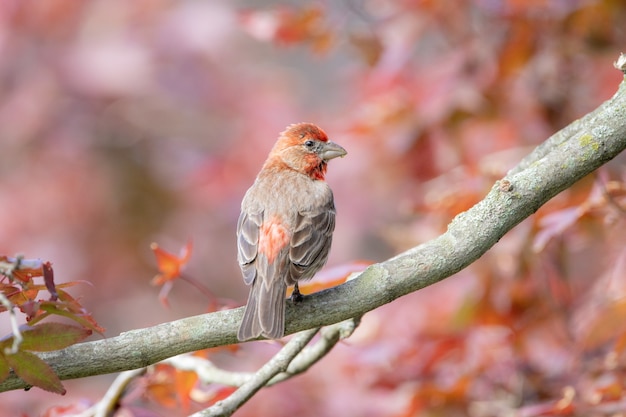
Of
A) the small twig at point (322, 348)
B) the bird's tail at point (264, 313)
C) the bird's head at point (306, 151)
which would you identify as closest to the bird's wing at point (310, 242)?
the bird's tail at point (264, 313)

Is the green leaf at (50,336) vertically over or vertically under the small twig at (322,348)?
under

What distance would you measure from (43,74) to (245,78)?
1936 mm

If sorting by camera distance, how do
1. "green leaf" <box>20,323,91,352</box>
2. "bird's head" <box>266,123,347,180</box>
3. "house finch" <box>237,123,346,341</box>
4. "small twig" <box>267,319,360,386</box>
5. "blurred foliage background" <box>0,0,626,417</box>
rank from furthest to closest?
"bird's head" <box>266,123,347,180</box>, "blurred foliage background" <box>0,0,626,417</box>, "house finch" <box>237,123,346,341</box>, "small twig" <box>267,319,360,386</box>, "green leaf" <box>20,323,91,352</box>

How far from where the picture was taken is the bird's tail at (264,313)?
2742 millimetres

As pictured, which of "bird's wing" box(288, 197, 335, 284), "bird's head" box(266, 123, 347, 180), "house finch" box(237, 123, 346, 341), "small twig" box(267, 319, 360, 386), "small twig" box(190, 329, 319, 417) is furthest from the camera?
"bird's head" box(266, 123, 347, 180)

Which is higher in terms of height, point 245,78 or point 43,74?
point 245,78

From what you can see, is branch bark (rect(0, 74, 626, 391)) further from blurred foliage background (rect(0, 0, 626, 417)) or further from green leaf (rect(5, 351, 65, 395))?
blurred foliage background (rect(0, 0, 626, 417))

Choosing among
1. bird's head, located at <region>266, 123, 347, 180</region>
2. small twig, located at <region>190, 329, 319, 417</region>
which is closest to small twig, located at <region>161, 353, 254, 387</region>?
small twig, located at <region>190, 329, 319, 417</region>

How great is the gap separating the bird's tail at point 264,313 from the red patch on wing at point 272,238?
0.17m

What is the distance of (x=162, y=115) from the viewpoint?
7137 millimetres

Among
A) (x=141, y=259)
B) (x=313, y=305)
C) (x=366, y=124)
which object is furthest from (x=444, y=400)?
(x=141, y=259)

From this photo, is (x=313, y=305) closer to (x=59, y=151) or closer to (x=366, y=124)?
(x=366, y=124)

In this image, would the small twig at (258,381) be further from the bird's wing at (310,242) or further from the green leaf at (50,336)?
the green leaf at (50,336)

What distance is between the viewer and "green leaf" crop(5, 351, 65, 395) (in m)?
2.31
